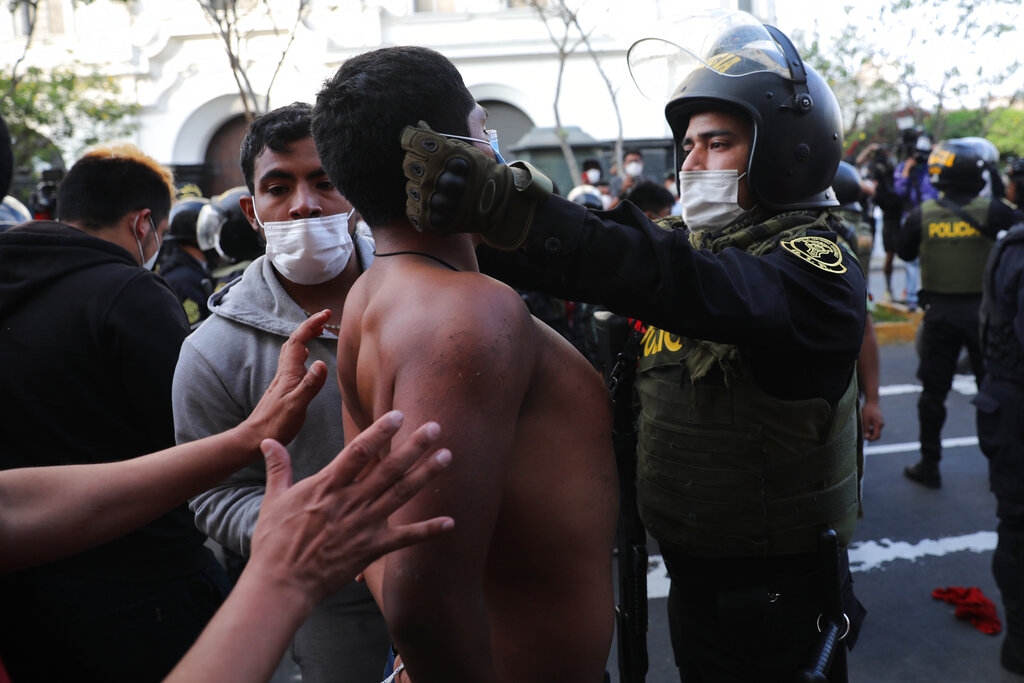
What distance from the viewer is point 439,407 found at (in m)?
1.36

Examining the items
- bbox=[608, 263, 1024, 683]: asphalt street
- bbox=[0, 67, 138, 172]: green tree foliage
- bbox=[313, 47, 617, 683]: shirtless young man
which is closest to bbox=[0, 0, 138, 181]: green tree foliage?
bbox=[0, 67, 138, 172]: green tree foliage

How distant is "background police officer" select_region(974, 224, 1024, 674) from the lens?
344 centimetres

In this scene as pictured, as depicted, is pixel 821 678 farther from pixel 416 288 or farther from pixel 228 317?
pixel 228 317

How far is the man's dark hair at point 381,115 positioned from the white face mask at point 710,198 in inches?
39.9

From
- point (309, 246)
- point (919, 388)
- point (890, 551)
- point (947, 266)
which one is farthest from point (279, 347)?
point (919, 388)

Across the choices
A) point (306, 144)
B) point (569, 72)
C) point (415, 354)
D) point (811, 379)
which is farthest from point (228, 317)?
point (569, 72)

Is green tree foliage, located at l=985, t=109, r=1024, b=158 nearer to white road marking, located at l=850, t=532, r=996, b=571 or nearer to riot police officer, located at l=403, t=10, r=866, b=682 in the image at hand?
white road marking, located at l=850, t=532, r=996, b=571

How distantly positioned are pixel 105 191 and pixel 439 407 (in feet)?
7.13

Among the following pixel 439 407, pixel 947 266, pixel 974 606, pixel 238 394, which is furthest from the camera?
pixel 947 266

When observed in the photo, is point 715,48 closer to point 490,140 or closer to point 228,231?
point 490,140

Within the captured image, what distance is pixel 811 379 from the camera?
6.81 feet

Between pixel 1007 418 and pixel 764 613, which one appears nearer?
pixel 764 613

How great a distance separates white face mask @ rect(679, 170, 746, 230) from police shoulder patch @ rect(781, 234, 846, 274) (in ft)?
1.30

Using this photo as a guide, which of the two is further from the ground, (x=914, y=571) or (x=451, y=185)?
(x=451, y=185)
